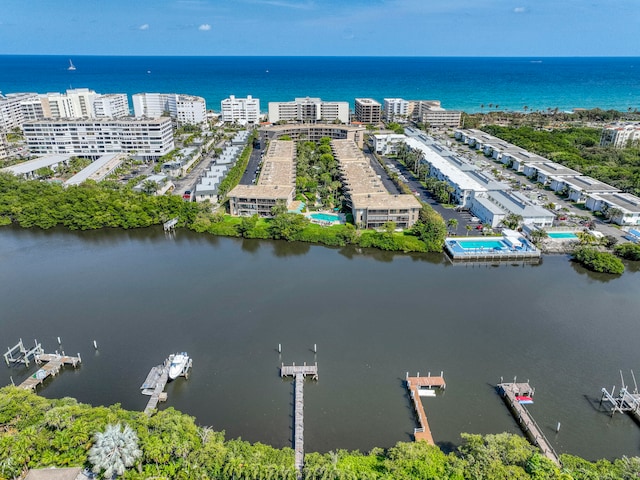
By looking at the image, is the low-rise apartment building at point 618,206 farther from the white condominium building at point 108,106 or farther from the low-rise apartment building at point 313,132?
the white condominium building at point 108,106

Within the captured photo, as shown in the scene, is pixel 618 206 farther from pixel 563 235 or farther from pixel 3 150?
pixel 3 150

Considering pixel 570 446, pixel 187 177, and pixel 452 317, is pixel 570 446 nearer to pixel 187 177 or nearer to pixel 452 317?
pixel 452 317

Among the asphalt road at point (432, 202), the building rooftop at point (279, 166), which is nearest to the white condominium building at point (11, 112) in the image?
the building rooftop at point (279, 166)

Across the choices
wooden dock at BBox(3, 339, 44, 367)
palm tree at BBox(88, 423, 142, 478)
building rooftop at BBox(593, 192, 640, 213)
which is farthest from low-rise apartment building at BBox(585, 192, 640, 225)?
wooden dock at BBox(3, 339, 44, 367)

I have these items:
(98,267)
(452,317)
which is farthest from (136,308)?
(452,317)

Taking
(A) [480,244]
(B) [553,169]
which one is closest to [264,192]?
(A) [480,244]

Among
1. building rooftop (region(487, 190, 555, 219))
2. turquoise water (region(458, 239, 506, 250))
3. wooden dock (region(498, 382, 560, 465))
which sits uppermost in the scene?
building rooftop (region(487, 190, 555, 219))

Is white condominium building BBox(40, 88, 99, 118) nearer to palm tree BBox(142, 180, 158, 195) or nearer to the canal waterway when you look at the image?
palm tree BBox(142, 180, 158, 195)
